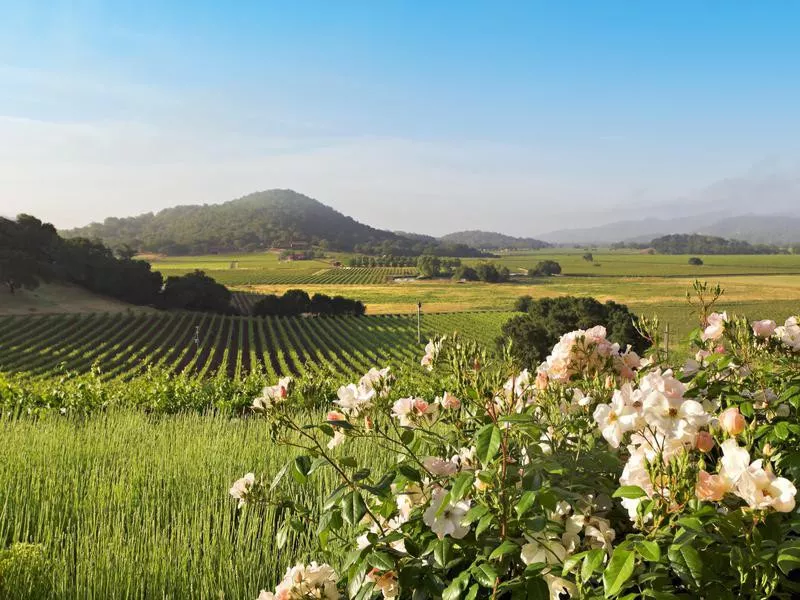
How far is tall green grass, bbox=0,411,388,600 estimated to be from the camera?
2.60 metres

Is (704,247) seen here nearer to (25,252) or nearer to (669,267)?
(669,267)

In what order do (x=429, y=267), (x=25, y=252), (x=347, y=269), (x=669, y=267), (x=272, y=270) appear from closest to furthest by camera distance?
1. (x=25, y=252)
2. (x=272, y=270)
3. (x=429, y=267)
4. (x=347, y=269)
5. (x=669, y=267)

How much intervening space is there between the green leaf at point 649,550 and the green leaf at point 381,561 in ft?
2.09

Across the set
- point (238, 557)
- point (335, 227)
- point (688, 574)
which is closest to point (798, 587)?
point (688, 574)

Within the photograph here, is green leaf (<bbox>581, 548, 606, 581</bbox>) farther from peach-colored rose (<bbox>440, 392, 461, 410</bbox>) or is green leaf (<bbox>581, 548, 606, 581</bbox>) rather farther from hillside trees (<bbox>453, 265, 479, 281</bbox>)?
Result: hillside trees (<bbox>453, 265, 479, 281</bbox>)

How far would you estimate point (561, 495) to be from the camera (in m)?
1.57

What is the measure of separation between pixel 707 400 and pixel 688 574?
39.7 inches

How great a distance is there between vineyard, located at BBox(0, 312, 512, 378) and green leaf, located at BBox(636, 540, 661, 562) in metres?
33.2

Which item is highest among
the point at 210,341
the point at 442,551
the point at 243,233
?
the point at 243,233

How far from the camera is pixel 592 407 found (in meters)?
2.19

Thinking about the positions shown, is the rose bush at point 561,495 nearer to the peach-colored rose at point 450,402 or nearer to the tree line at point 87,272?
the peach-colored rose at point 450,402

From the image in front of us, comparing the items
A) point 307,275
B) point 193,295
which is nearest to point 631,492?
point 193,295

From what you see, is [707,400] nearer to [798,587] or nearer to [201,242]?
[798,587]

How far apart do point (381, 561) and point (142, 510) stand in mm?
2635
